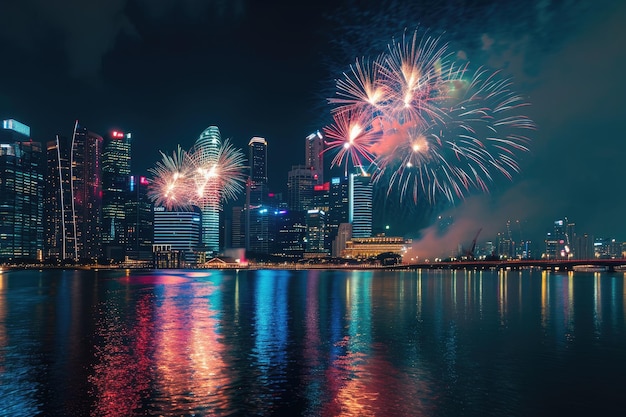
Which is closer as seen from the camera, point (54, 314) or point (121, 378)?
point (121, 378)

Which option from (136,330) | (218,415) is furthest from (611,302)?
(218,415)

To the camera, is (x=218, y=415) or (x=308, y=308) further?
(x=308, y=308)

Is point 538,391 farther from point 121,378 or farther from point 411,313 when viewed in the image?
point 411,313

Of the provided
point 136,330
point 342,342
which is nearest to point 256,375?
point 342,342

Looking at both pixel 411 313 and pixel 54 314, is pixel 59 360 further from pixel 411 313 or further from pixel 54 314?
pixel 411 313

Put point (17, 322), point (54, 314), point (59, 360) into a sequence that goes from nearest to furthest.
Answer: point (59, 360), point (17, 322), point (54, 314)

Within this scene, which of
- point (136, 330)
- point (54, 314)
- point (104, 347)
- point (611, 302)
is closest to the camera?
point (104, 347)
